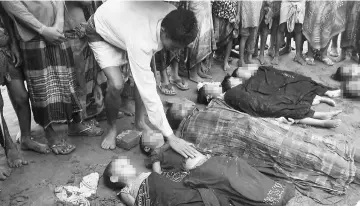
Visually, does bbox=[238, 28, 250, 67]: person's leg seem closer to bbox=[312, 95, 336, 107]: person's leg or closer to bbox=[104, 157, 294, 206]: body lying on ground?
bbox=[312, 95, 336, 107]: person's leg

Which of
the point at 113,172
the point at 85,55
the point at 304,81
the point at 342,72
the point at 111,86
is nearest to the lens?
the point at 113,172

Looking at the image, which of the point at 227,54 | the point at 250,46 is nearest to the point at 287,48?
the point at 250,46

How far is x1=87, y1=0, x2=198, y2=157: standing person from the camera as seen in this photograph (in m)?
2.42

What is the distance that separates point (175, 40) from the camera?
94.5 inches

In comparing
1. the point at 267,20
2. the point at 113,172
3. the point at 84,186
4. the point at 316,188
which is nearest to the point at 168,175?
the point at 113,172

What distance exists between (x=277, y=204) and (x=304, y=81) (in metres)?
2.21

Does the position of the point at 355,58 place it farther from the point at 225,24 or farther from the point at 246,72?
the point at 246,72

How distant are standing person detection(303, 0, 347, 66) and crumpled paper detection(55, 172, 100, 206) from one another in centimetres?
411

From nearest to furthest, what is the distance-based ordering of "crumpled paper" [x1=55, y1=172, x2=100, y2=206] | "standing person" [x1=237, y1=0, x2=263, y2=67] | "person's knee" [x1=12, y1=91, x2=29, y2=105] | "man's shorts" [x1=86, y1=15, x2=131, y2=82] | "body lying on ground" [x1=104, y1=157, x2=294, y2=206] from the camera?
"body lying on ground" [x1=104, y1=157, x2=294, y2=206]
"crumpled paper" [x1=55, y1=172, x2=100, y2=206]
"person's knee" [x1=12, y1=91, x2=29, y2=105]
"man's shorts" [x1=86, y1=15, x2=131, y2=82]
"standing person" [x1=237, y1=0, x2=263, y2=67]

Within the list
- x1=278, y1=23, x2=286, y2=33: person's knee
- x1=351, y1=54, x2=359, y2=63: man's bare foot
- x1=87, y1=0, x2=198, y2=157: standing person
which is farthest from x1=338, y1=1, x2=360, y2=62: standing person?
x1=87, y1=0, x2=198, y2=157: standing person

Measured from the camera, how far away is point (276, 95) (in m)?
3.85

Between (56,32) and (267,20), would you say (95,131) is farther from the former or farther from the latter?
(267,20)

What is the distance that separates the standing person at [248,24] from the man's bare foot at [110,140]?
275 cm

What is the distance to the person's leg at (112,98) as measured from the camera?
3.08 meters
